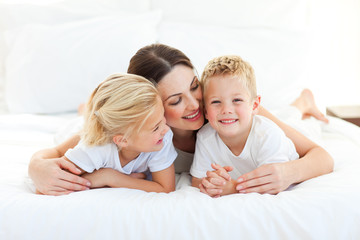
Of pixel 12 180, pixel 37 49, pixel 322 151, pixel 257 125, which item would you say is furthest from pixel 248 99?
pixel 37 49

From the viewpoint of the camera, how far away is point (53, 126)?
1970mm

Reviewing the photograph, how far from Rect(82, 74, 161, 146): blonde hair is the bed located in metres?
0.21

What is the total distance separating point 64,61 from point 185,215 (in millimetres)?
1378

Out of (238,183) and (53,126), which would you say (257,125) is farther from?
(53,126)

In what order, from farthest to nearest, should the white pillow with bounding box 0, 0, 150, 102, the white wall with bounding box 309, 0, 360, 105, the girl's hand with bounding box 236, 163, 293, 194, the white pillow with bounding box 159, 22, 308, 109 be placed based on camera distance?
the white wall with bounding box 309, 0, 360, 105 < the white pillow with bounding box 0, 0, 150, 102 < the white pillow with bounding box 159, 22, 308, 109 < the girl's hand with bounding box 236, 163, 293, 194

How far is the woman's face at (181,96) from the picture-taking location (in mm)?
1310

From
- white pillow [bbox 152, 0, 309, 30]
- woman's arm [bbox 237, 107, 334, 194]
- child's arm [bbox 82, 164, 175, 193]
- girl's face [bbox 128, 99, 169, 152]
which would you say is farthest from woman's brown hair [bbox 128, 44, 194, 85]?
white pillow [bbox 152, 0, 309, 30]

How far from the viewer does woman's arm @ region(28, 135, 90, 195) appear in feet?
4.00

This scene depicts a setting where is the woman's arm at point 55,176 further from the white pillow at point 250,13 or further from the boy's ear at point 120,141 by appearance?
the white pillow at point 250,13

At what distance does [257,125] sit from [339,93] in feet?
5.42

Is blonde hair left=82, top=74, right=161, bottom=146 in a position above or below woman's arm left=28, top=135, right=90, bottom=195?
above

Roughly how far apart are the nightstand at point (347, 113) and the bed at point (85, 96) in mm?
300

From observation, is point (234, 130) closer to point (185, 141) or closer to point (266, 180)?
point (266, 180)

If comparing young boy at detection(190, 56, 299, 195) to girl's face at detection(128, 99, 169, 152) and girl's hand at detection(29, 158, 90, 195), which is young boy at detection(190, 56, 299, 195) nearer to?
girl's face at detection(128, 99, 169, 152)
